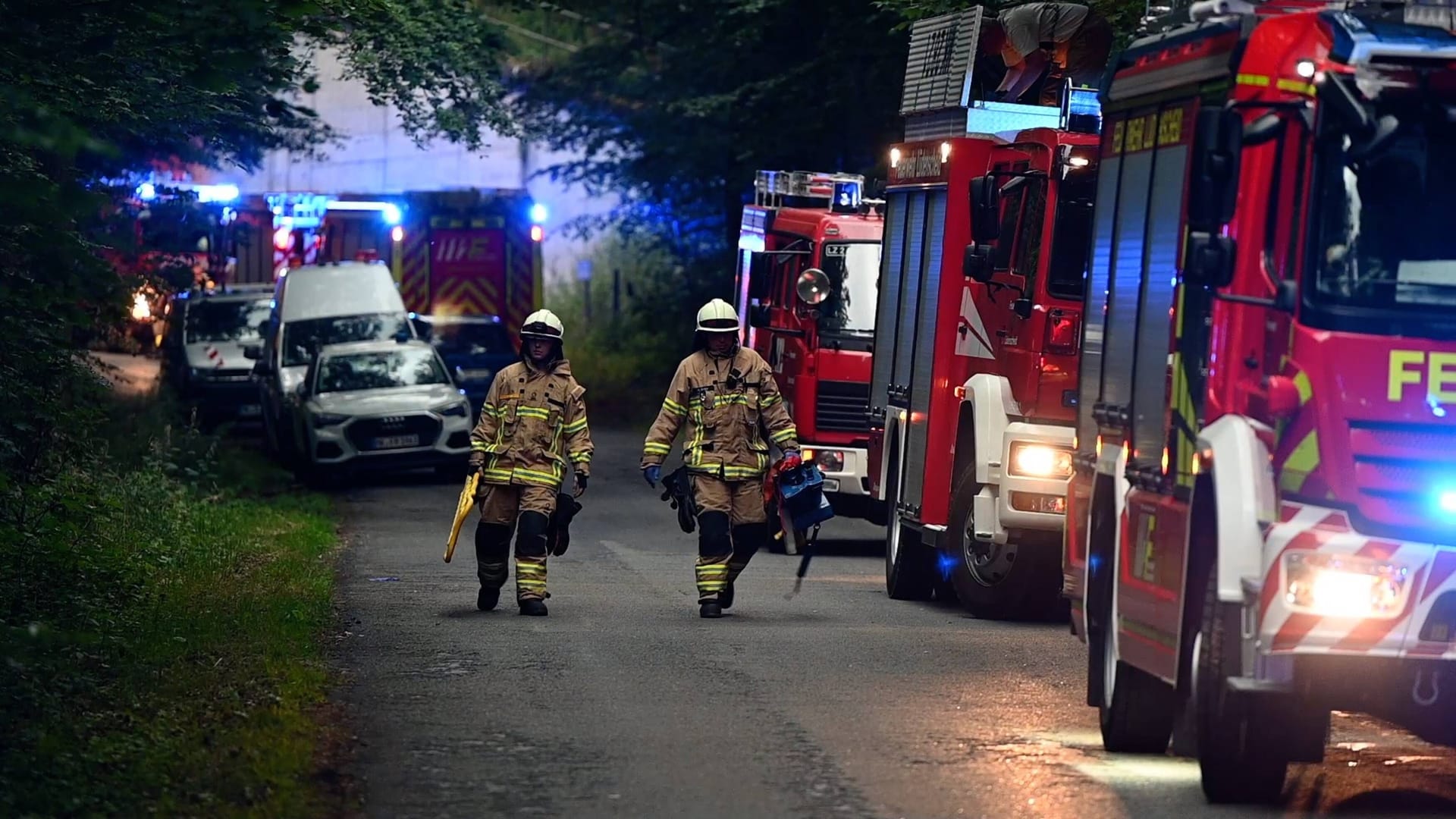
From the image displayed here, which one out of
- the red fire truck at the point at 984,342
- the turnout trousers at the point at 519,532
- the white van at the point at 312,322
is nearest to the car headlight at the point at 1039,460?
the red fire truck at the point at 984,342

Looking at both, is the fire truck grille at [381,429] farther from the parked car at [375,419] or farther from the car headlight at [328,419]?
the car headlight at [328,419]

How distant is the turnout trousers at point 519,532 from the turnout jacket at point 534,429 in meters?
0.09

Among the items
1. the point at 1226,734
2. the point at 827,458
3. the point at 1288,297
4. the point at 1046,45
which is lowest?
the point at 827,458

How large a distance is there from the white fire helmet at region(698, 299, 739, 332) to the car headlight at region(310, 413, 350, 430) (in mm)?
11525

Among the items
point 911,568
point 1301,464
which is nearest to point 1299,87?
point 1301,464

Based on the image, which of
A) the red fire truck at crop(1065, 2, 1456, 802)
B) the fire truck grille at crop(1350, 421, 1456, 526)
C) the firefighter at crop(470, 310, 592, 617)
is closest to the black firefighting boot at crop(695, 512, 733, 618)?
the firefighter at crop(470, 310, 592, 617)

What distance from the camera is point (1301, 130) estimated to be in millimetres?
8570

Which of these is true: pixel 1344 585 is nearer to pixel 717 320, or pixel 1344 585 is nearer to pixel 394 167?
pixel 717 320

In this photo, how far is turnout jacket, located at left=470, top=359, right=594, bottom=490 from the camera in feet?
48.0

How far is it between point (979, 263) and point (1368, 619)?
6958 millimetres

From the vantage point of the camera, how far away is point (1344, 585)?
8.06 meters

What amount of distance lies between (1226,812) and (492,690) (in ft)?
13.1

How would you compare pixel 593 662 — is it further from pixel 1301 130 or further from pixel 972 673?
pixel 1301 130

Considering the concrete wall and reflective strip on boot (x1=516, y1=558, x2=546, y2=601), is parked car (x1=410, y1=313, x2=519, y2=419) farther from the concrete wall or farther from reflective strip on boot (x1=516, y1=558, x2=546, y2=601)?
the concrete wall
